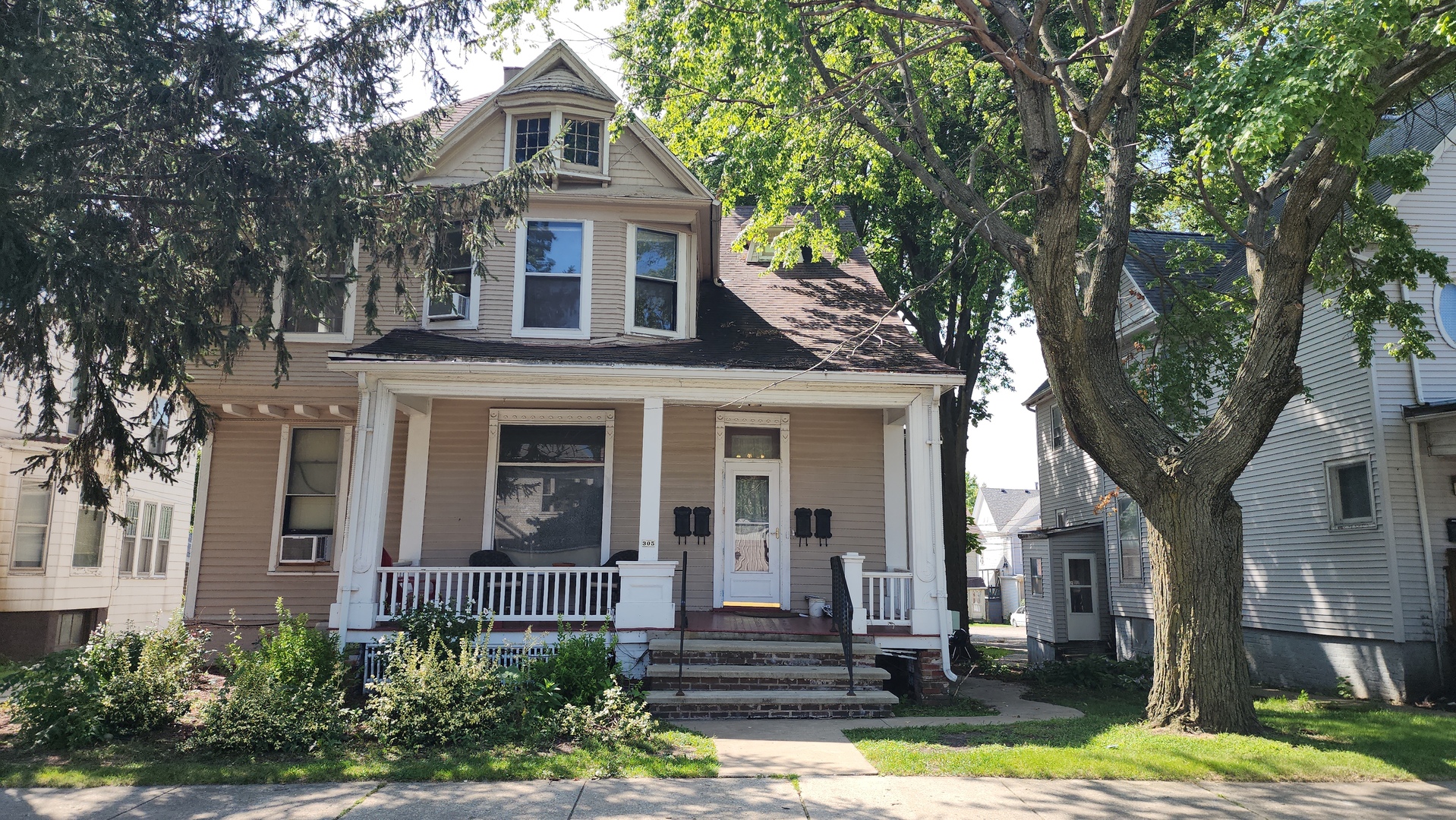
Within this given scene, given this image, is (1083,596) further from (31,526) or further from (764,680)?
(31,526)

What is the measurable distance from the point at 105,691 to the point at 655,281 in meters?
7.92

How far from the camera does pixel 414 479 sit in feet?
40.7

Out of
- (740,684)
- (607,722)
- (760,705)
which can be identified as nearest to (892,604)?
(740,684)

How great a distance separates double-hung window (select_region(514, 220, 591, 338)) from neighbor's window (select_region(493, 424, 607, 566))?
4.76 feet

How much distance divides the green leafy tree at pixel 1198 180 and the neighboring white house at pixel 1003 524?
39127 millimetres

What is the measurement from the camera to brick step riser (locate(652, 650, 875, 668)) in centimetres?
989

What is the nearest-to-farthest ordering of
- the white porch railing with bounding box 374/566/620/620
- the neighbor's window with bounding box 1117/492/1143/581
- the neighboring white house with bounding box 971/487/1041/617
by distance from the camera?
the white porch railing with bounding box 374/566/620/620 → the neighbor's window with bounding box 1117/492/1143/581 → the neighboring white house with bounding box 971/487/1041/617

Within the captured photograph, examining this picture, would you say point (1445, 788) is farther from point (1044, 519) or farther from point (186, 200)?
point (1044, 519)

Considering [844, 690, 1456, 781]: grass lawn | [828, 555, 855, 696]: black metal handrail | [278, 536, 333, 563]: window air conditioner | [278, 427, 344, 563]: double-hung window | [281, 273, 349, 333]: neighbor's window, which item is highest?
[281, 273, 349, 333]: neighbor's window

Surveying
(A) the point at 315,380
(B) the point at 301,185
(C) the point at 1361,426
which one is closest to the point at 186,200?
(B) the point at 301,185

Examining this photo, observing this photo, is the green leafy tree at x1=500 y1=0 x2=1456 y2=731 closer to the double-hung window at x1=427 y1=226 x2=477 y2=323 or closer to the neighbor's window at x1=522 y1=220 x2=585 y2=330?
the neighbor's window at x1=522 y1=220 x2=585 y2=330

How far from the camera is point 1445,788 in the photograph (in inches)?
261

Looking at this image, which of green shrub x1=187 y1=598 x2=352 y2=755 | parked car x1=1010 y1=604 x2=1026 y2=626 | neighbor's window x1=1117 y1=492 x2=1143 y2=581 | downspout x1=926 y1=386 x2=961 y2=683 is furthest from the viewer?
parked car x1=1010 y1=604 x2=1026 y2=626

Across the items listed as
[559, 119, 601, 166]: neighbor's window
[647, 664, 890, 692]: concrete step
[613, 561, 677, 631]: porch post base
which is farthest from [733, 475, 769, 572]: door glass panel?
[559, 119, 601, 166]: neighbor's window
